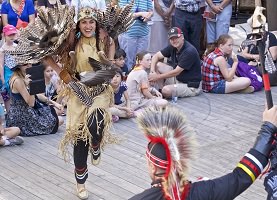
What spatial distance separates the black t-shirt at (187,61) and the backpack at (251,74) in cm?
70

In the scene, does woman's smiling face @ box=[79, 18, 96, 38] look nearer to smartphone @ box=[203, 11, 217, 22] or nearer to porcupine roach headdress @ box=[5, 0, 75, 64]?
porcupine roach headdress @ box=[5, 0, 75, 64]

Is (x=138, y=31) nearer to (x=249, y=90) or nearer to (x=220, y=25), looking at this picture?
(x=220, y=25)

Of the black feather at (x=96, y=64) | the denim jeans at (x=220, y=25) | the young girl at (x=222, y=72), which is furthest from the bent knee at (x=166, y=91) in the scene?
the black feather at (x=96, y=64)

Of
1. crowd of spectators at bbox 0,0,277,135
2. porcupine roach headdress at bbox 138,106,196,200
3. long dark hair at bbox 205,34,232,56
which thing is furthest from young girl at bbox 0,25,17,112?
porcupine roach headdress at bbox 138,106,196,200

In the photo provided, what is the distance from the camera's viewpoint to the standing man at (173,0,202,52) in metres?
9.38

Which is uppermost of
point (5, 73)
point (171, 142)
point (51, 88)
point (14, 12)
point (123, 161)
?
point (171, 142)

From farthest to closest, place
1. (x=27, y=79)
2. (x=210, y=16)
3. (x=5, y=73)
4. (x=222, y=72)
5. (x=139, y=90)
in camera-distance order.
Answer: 1. (x=210, y=16)
2. (x=222, y=72)
3. (x=139, y=90)
4. (x=5, y=73)
5. (x=27, y=79)

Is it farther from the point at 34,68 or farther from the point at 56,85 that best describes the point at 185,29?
the point at 34,68

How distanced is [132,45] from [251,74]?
5.75 ft

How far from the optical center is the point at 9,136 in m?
6.89

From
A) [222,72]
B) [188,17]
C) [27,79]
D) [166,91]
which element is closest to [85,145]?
[27,79]

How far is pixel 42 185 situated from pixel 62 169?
43 cm

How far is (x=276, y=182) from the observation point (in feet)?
11.0

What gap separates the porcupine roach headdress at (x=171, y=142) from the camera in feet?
9.81
